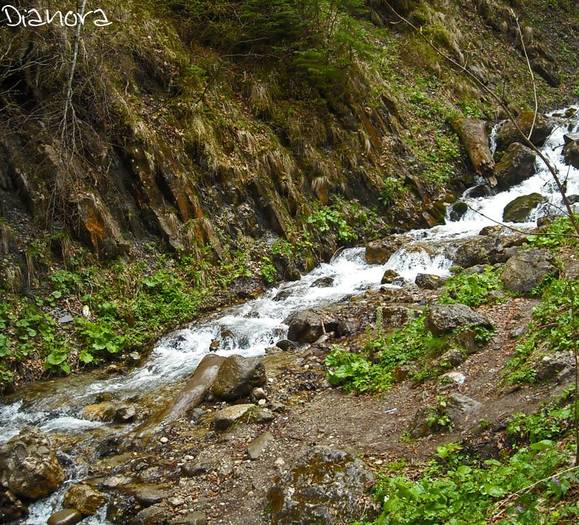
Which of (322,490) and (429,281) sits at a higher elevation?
(322,490)

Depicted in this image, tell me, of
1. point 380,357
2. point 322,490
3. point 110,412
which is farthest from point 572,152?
point 322,490

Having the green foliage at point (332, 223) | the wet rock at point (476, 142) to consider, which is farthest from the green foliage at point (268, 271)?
the wet rock at point (476, 142)

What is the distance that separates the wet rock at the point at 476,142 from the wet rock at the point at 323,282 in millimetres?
7182

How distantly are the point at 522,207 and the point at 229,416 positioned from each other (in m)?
9.69

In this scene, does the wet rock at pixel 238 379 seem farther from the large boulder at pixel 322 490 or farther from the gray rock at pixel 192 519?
the large boulder at pixel 322 490

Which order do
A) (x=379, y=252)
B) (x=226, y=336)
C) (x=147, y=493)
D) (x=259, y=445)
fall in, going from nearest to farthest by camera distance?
(x=147, y=493)
(x=259, y=445)
(x=226, y=336)
(x=379, y=252)

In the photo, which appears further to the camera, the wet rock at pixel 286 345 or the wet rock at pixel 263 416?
the wet rock at pixel 286 345

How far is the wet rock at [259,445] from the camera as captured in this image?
200 inches

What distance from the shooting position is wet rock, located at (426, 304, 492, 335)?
5977mm

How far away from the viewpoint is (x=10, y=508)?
179 inches

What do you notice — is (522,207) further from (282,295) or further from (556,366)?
(556,366)

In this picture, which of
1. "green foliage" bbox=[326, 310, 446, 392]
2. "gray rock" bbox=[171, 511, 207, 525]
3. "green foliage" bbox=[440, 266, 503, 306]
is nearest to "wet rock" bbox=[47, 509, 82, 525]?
"gray rock" bbox=[171, 511, 207, 525]

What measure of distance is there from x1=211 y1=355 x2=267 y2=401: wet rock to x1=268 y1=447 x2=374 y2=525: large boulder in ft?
6.84

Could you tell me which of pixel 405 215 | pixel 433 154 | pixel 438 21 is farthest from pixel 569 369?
pixel 438 21
